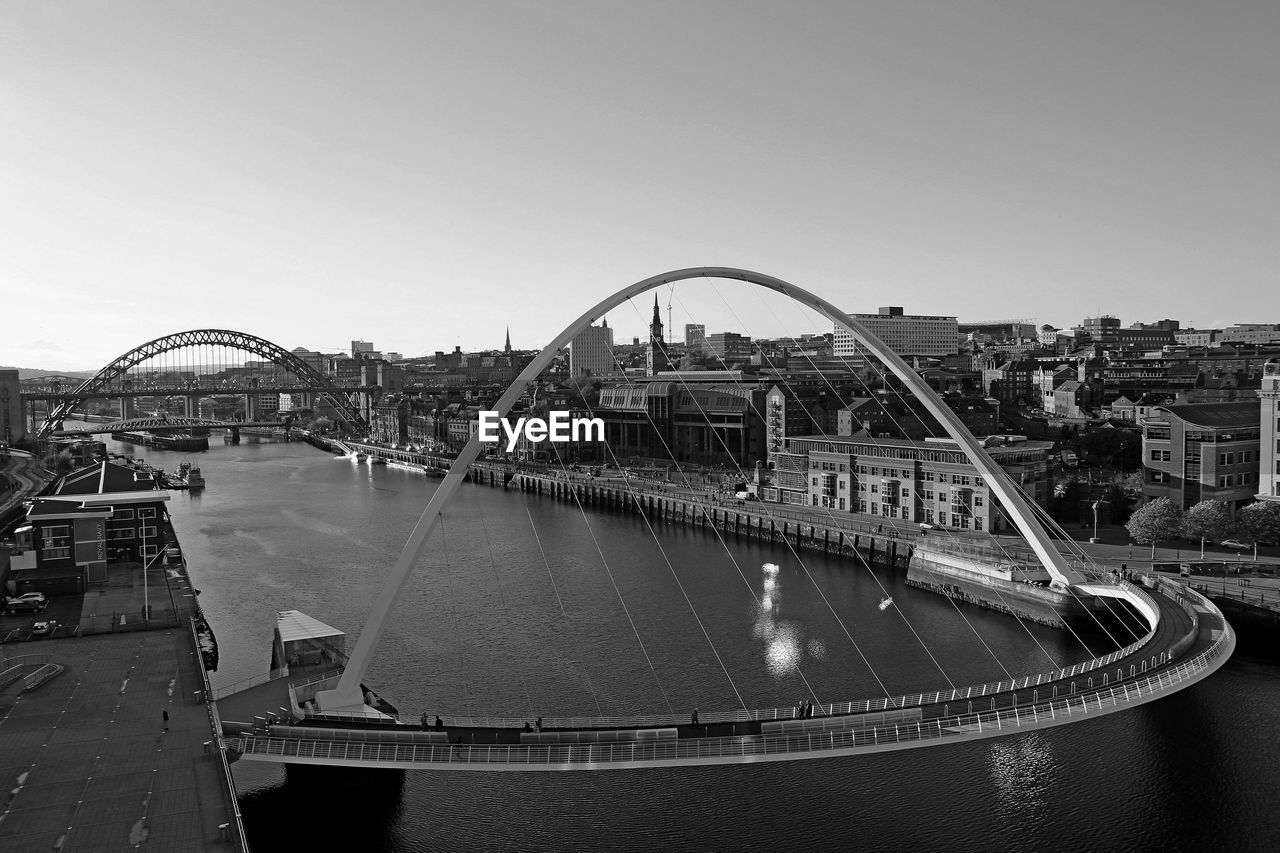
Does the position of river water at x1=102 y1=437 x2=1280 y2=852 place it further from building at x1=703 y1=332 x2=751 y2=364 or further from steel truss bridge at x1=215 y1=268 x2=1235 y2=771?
building at x1=703 y1=332 x2=751 y2=364

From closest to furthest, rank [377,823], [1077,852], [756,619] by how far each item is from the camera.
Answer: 1. [1077,852]
2. [377,823]
3. [756,619]

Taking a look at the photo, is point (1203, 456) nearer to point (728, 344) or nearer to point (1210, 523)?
point (1210, 523)

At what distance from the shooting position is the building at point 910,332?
158m

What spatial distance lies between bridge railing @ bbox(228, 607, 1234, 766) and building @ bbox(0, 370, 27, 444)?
70.5m

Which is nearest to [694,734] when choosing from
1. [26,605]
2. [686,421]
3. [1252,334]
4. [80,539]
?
[26,605]

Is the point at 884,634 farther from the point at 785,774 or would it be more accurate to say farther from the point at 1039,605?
the point at 785,774

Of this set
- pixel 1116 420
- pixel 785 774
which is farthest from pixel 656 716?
pixel 1116 420

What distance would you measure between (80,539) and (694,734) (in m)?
22.8

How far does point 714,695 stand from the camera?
23484mm

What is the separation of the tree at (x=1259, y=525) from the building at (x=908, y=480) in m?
7.71

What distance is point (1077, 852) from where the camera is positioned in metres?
16.5

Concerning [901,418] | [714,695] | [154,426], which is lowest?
[714,695]

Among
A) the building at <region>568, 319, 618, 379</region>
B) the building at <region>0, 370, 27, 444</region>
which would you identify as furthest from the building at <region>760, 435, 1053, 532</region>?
the building at <region>568, 319, 618, 379</region>

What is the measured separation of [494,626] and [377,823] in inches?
488
